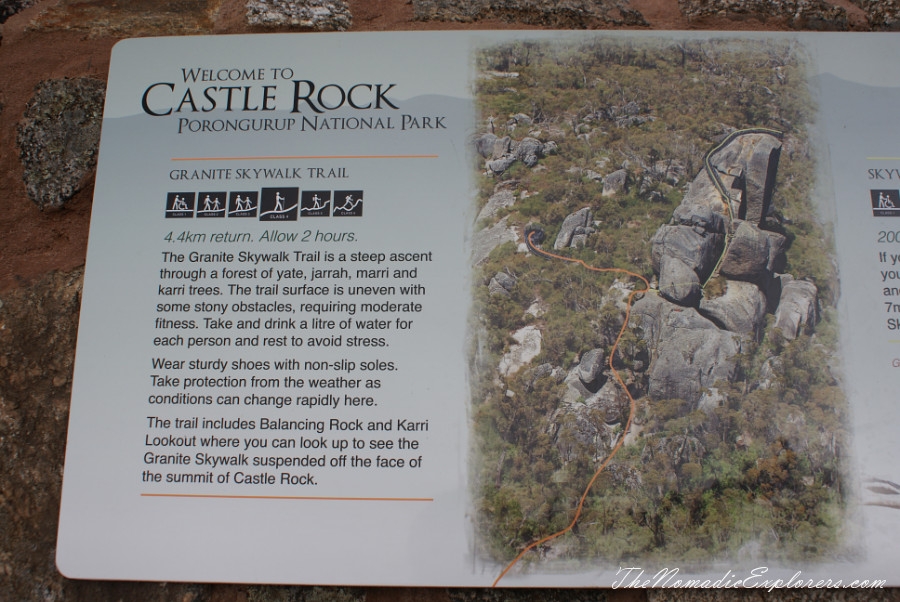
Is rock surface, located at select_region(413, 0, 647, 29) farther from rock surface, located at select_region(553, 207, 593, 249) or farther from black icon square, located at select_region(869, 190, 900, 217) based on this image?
black icon square, located at select_region(869, 190, 900, 217)

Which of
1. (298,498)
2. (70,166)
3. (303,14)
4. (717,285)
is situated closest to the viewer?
(298,498)

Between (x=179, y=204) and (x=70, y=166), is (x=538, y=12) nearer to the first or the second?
(x=179, y=204)

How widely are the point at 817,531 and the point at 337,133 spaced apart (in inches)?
70.9

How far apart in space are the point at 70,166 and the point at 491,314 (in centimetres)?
145

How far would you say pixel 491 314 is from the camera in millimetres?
1676

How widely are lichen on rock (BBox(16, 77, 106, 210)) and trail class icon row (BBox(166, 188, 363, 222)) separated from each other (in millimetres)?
361

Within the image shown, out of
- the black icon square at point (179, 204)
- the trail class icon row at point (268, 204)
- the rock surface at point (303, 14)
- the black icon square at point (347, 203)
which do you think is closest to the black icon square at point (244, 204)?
the trail class icon row at point (268, 204)

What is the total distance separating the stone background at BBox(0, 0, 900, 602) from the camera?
160cm

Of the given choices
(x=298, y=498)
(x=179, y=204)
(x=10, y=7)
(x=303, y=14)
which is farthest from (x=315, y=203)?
(x=10, y=7)

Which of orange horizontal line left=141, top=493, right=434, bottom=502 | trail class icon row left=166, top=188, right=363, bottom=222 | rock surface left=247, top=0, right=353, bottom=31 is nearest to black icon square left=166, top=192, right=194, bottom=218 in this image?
trail class icon row left=166, top=188, right=363, bottom=222

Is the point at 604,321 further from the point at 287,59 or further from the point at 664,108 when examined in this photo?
the point at 287,59

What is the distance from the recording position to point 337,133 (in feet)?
6.05

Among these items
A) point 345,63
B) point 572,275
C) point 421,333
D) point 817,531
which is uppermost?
point 345,63

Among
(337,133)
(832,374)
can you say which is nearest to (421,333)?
(337,133)
